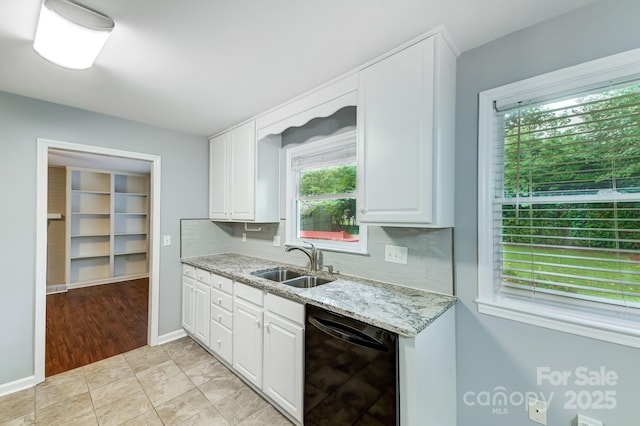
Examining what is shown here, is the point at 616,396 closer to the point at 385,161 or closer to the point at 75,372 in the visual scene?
the point at 385,161

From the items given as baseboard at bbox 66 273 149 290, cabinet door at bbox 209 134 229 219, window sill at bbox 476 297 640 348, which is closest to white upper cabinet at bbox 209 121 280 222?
cabinet door at bbox 209 134 229 219

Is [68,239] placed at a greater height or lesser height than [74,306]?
greater

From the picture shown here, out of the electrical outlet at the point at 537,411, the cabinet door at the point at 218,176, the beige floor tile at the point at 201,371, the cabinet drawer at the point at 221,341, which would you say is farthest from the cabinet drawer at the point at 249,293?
the electrical outlet at the point at 537,411

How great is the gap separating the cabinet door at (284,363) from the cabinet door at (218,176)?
1.61 m

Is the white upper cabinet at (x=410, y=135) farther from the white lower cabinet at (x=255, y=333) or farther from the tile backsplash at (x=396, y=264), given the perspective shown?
the white lower cabinet at (x=255, y=333)

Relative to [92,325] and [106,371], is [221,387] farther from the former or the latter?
[92,325]

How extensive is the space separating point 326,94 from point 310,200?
1035 mm

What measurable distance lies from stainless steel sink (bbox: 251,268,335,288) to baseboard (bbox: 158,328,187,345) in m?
1.51

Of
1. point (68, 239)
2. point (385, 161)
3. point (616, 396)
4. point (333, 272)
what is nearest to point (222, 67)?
point (385, 161)

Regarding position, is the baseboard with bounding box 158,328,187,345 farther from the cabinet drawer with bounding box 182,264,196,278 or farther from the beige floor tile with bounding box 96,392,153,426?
the beige floor tile with bounding box 96,392,153,426

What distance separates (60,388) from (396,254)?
2.93 meters

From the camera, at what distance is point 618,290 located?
1.25m

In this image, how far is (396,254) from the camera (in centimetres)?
192

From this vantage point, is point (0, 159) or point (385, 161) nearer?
point (385, 161)
